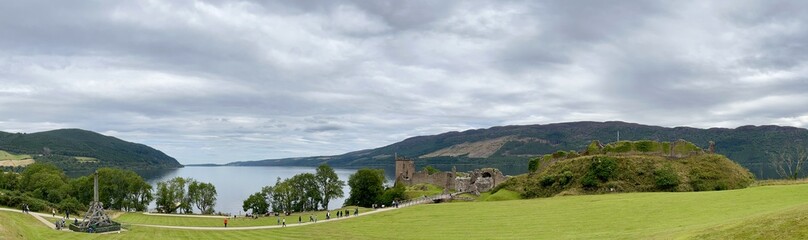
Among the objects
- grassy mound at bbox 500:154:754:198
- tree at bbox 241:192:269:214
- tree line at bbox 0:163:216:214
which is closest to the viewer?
grassy mound at bbox 500:154:754:198

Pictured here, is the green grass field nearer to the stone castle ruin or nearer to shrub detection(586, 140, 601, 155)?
shrub detection(586, 140, 601, 155)

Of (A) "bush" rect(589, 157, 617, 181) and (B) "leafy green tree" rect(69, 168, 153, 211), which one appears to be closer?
(A) "bush" rect(589, 157, 617, 181)

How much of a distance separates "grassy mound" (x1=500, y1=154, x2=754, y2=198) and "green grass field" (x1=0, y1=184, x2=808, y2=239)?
15846mm

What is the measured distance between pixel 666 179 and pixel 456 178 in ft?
115

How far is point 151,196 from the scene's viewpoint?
8581 cm

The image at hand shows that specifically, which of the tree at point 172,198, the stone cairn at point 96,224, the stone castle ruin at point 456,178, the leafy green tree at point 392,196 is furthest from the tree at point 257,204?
the stone cairn at point 96,224

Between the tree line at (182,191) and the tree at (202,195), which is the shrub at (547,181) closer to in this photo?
the tree line at (182,191)

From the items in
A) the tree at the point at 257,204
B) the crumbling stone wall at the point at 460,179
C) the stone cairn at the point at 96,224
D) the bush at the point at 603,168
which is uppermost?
the bush at the point at 603,168

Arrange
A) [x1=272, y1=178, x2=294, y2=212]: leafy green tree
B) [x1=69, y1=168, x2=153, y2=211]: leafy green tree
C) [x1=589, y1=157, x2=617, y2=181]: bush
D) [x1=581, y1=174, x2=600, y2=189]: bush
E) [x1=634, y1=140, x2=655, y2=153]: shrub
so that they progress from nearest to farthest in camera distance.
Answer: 1. [x1=581, y1=174, x2=600, y2=189]: bush
2. [x1=589, y1=157, x2=617, y2=181]: bush
3. [x1=634, y1=140, x2=655, y2=153]: shrub
4. [x1=69, y1=168, x2=153, y2=211]: leafy green tree
5. [x1=272, y1=178, x2=294, y2=212]: leafy green tree

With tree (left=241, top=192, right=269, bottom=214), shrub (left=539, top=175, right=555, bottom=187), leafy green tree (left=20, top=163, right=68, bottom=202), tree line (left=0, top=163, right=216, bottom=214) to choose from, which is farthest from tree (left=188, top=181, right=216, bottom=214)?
shrub (left=539, top=175, right=555, bottom=187)

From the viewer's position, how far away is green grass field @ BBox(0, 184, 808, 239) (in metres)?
19.0

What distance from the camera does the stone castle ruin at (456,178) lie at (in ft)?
260

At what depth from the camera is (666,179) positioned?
5675cm

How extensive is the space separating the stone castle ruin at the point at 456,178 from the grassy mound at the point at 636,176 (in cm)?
1247
